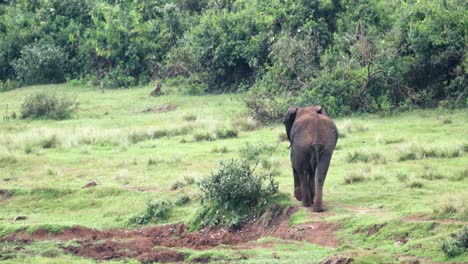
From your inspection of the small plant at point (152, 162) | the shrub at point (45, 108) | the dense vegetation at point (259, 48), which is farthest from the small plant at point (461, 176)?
the shrub at point (45, 108)

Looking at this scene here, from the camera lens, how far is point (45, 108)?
30750mm

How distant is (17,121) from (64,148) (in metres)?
5.83

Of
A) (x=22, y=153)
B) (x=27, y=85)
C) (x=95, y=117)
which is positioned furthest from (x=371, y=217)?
(x=27, y=85)

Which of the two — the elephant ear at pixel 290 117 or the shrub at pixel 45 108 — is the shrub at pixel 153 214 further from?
the shrub at pixel 45 108

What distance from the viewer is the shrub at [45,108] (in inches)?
1207

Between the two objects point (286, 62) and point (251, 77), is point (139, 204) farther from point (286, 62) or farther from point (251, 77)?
point (251, 77)

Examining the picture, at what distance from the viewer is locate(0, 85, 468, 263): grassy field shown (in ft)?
44.7

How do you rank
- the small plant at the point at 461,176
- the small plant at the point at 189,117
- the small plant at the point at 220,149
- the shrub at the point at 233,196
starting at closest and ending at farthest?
the shrub at the point at 233,196
the small plant at the point at 461,176
the small plant at the point at 220,149
the small plant at the point at 189,117

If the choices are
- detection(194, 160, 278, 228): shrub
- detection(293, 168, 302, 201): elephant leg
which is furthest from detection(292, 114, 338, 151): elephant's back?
detection(194, 160, 278, 228): shrub

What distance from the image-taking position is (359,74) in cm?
2752

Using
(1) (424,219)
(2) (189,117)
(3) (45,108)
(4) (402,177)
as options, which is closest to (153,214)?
(4) (402,177)

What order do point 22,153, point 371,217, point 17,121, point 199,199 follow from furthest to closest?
point 17,121, point 22,153, point 199,199, point 371,217

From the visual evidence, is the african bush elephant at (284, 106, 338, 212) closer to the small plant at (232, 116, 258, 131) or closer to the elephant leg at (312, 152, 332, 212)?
the elephant leg at (312, 152, 332, 212)

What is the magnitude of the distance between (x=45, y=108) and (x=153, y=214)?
570 inches
